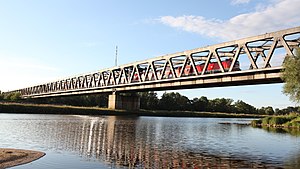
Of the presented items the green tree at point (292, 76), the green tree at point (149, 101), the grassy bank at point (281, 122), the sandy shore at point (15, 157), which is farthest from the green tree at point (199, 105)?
the sandy shore at point (15, 157)

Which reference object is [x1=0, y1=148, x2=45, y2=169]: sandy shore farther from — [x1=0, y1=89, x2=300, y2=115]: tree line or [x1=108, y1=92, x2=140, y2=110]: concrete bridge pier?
[x1=0, y1=89, x2=300, y2=115]: tree line

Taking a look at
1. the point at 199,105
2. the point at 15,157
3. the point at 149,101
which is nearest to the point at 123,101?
the point at 149,101

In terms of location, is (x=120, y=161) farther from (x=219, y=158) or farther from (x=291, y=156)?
(x=291, y=156)

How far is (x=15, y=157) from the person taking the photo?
17.1 metres

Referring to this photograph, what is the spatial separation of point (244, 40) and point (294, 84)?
11847mm

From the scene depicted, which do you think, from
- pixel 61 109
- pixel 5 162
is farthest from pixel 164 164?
pixel 61 109

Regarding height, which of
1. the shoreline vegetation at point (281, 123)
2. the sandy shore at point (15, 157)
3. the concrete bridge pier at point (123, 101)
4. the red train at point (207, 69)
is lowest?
the sandy shore at point (15, 157)

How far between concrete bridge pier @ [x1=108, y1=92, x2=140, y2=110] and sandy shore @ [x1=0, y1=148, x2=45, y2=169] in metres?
81.9

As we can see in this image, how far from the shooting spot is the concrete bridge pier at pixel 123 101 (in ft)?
332

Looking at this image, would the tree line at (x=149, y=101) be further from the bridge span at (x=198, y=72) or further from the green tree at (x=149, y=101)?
the bridge span at (x=198, y=72)

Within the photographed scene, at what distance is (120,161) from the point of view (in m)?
18.2

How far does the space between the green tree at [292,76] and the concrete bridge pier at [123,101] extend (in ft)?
197

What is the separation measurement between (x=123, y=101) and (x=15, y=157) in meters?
86.5

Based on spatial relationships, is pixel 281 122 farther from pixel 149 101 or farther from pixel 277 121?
pixel 149 101
